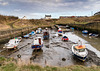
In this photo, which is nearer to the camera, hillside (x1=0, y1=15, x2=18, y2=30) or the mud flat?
the mud flat

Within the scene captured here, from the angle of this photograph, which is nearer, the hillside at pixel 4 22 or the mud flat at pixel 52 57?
the mud flat at pixel 52 57

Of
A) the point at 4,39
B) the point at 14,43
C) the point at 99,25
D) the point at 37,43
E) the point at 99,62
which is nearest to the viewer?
the point at 99,62

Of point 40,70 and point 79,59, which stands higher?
point 40,70

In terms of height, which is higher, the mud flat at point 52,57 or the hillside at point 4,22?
the hillside at point 4,22

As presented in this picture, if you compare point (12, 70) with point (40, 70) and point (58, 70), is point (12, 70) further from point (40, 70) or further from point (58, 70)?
point (58, 70)

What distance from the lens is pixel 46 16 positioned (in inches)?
7505

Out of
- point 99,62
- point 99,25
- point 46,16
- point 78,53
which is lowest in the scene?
point 99,62

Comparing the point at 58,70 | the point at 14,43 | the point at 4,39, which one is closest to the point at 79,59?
the point at 58,70

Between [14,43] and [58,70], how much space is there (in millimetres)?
18076

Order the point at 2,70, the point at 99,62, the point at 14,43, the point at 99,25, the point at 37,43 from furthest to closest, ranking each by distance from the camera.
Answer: the point at 99,25, the point at 14,43, the point at 37,43, the point at 99,62, the point at 2,70

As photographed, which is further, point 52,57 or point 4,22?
point 4,22

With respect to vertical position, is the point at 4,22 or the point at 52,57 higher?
the point at 4,22

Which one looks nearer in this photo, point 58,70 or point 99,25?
point 58,70

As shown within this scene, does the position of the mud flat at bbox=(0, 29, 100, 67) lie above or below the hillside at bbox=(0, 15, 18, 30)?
below
